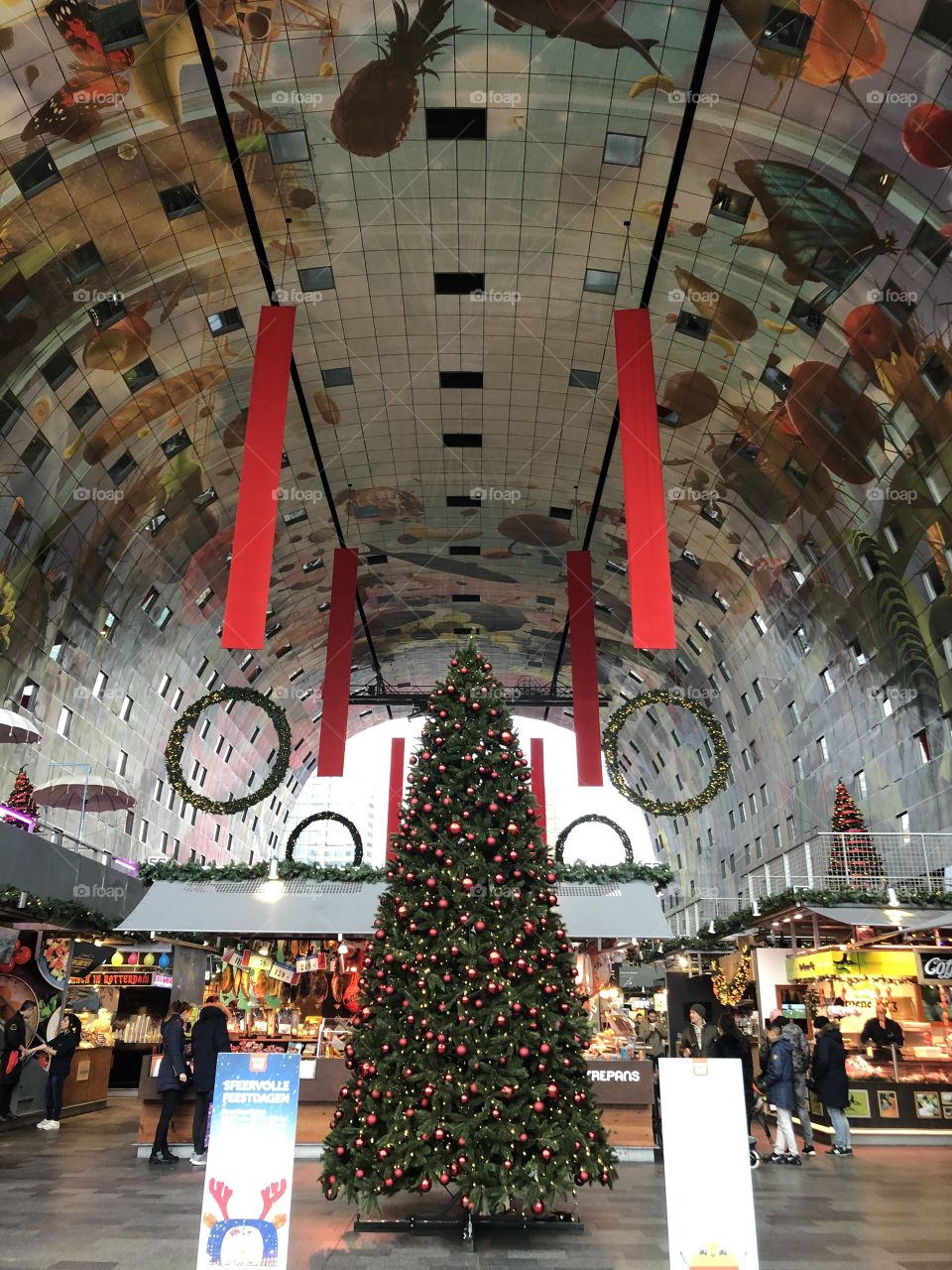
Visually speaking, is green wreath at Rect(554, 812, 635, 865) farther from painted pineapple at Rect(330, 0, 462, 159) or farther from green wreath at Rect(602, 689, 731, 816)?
painted pineapple at Rect(330, 0, 462, 159)

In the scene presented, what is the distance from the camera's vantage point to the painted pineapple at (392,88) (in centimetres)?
1251

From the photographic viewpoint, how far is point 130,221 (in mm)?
14539

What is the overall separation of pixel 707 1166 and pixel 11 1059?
1098cm

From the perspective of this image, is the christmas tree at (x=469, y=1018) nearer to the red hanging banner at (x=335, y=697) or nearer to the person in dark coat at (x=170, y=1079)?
the person in dark coat at (x=170, y=1079)

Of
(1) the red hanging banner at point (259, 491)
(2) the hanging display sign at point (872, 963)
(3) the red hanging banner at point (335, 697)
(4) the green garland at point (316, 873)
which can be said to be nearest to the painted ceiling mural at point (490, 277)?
(1) the red hanging banner at point (259, 491)

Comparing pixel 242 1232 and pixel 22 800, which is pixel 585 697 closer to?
pixel 22 800

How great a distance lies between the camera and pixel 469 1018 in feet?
21.2

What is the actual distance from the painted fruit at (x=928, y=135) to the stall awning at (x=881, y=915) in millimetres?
9579

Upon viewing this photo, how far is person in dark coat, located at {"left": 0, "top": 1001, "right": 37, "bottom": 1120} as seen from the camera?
12430mm

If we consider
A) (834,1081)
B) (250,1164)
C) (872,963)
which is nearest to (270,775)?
(834,1081)

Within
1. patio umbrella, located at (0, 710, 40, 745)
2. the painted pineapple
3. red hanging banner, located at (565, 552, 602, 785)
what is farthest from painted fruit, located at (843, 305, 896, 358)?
patio umbrella, located at (0, 710, 40, 745)

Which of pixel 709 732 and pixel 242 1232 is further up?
pixel 709 732

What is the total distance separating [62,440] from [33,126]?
19.4 ft

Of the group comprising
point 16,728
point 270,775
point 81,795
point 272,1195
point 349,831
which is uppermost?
point 81,795
